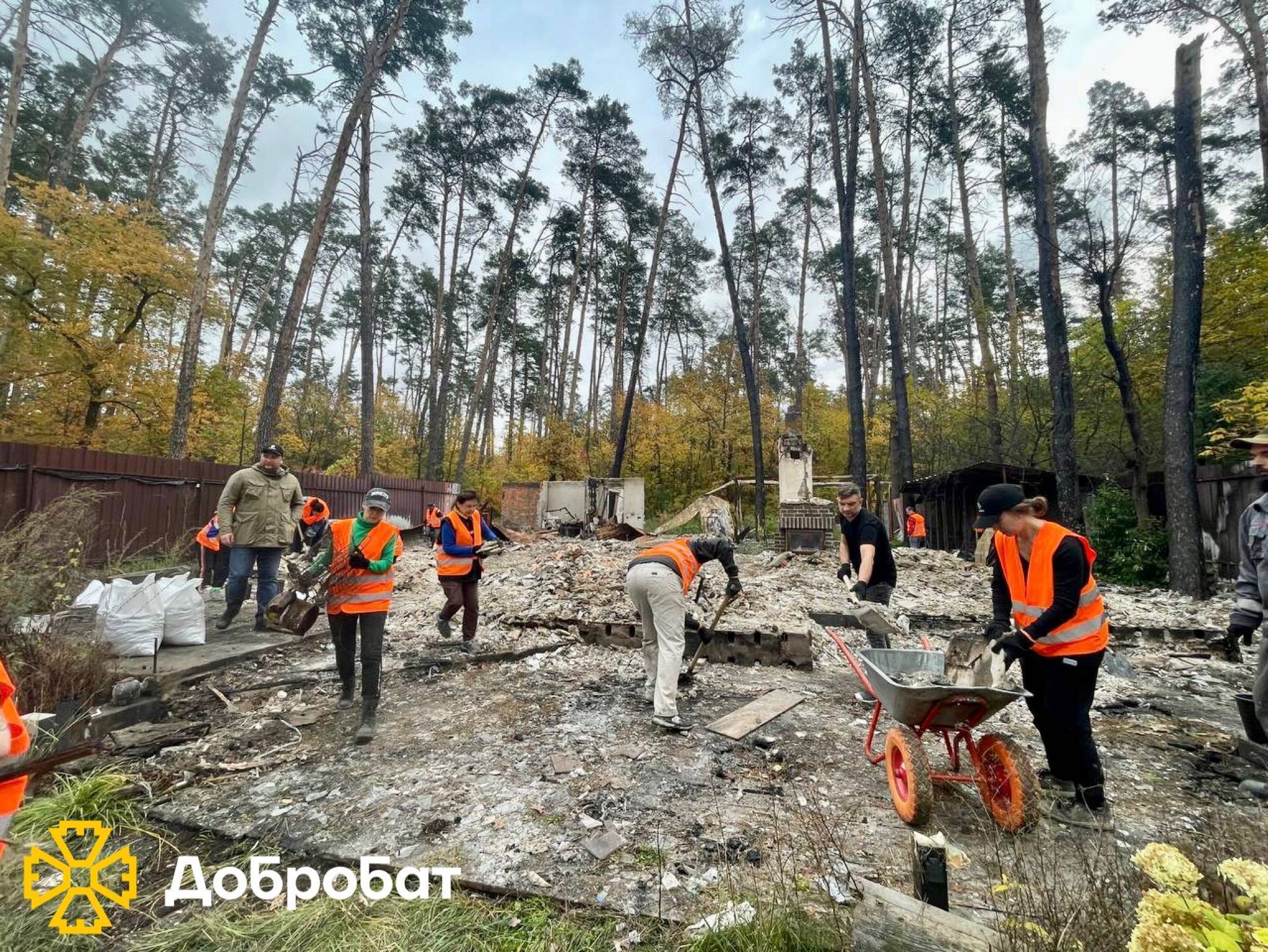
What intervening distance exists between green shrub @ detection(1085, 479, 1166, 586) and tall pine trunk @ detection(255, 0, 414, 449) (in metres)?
16.3

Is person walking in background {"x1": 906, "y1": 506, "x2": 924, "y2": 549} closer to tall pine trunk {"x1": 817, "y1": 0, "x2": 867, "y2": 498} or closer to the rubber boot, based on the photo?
tall pine trunk {"x1": 817, "y1": 0, "x2": 867, "y2": 498}

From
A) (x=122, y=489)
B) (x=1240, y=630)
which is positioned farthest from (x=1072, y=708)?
(x=122, y=489)

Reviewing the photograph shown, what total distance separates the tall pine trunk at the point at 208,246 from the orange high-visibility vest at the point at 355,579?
34.0 feet

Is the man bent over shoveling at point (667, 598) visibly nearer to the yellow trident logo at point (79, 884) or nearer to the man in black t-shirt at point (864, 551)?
the man in black t-shirt at point (864, 551)

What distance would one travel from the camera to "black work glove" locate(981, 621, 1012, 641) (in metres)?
2.96

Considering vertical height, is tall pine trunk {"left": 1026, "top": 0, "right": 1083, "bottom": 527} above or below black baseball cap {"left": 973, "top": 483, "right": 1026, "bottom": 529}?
above

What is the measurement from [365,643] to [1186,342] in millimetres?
12177

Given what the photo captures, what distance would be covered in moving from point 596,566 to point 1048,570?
720 centimetres

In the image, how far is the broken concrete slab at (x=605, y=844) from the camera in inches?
97.1

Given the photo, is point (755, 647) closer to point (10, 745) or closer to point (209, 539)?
point (10, 745)

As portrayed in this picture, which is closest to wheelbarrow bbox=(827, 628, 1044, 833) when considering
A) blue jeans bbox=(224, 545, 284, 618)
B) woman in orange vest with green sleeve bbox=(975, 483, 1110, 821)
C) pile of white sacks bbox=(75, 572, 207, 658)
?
woman in orange vest with green sleeve bbox=(975, 483, 1110, 821)

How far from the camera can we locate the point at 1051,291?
9.41m

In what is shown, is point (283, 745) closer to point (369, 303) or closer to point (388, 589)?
point (388, 589)

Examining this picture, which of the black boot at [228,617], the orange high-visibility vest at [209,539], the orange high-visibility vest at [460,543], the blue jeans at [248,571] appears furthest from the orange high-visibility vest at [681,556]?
the orange high-visibility vest at [209,539]
